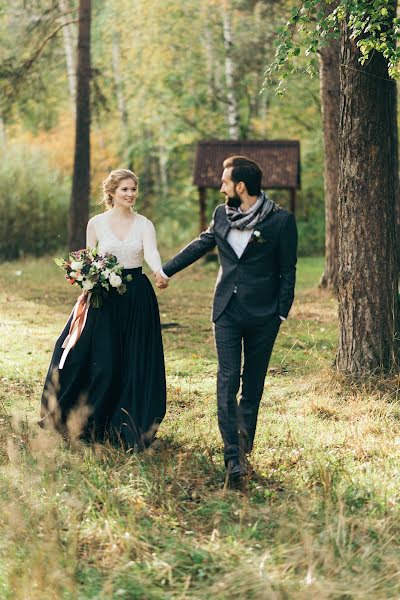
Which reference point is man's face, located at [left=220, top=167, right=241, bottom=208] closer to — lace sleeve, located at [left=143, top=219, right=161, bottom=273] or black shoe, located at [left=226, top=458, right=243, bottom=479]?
lace sleeve, located at [left=143, top=219, right=161, bottom=273]

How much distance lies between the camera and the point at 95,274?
23.2ft

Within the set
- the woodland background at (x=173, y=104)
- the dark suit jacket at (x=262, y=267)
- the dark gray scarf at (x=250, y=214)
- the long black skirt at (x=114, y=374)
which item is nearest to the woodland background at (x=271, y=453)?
the long black skirt at (x=114, y=374)

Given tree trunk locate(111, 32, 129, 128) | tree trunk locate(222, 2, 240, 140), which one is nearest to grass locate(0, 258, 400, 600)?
tree trunk locate(222, 2, 240, 140)

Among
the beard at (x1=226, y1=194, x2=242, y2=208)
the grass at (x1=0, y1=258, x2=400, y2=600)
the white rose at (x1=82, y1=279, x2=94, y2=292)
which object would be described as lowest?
the grass at (x1=0, y1=258, x2=400, y2=600)

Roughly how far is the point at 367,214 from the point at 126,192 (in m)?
2.72

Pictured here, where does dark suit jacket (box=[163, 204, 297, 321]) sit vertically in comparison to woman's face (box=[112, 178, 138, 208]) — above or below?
below

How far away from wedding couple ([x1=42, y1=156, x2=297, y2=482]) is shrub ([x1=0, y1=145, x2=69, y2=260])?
19.3 m

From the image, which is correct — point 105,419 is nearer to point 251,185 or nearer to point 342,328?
point 251,185

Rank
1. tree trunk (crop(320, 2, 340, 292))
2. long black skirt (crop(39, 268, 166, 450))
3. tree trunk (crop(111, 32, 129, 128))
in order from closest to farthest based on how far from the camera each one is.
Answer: long black skirt (crop(39, 268, 166, 450))
tree trunk (crop(320, 2, 340, 292))
tree trunk (crop(111, 32, 129, 128))

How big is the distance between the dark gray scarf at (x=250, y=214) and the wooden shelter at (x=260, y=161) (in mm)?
16798

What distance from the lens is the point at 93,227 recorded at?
7355mm

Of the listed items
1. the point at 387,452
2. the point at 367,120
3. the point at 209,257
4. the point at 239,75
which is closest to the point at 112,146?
the point at 239,75

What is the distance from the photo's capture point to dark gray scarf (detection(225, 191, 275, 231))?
619 centimetres

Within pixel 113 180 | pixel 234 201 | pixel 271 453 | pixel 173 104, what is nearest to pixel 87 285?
pixel 113 180
